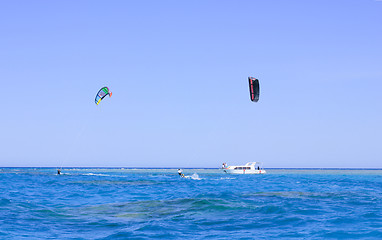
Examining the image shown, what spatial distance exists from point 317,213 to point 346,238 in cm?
504

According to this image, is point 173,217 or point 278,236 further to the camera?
point 173,217

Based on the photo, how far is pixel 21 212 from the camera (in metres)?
16.3

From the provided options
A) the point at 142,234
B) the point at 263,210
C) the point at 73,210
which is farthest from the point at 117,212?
the point at 263,210

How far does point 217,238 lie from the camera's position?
36.8 feet

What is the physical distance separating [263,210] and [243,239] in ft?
19.8

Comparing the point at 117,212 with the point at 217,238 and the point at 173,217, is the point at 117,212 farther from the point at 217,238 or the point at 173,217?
the point at 217,238

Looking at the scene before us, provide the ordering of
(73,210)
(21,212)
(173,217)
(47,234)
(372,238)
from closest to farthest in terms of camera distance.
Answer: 1. (372,238)
2. (47,234)
3. (173,217)
4. (21,212)
5. (73,210)

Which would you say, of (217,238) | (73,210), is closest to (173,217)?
(217,238)

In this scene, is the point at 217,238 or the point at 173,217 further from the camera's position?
the point at 173,217

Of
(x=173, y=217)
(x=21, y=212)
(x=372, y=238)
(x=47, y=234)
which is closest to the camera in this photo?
(x=372, y=238)

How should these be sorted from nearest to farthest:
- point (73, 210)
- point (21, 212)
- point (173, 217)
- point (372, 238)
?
point (372, 238), point (173, 217), point (21, 212), point (73, 210)

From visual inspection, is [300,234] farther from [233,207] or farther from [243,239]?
[233,207]

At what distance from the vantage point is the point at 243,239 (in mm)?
11102

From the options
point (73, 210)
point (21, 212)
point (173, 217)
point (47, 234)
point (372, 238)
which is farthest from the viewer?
point (73, 210)
